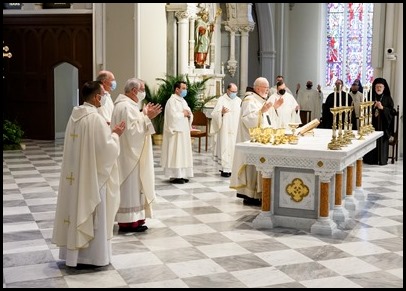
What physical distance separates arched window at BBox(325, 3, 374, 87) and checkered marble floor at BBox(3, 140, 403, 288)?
597 inches

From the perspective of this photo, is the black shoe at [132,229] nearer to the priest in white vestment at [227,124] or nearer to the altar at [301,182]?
the altar at [301,182]

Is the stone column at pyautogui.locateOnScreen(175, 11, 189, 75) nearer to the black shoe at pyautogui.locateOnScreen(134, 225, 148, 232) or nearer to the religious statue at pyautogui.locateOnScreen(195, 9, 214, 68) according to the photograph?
the religious statue at pyautogui.locateOnScreen(195, 9, 214, 68)

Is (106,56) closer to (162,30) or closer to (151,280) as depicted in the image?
(162,30)

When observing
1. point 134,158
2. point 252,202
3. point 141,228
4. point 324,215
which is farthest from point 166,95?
point 324,215

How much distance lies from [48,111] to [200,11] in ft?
15.8

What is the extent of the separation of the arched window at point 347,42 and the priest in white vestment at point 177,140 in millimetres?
14929

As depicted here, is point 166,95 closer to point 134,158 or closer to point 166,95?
point 166,95

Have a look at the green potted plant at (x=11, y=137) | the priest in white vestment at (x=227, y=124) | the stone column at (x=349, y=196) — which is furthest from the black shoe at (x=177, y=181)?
the green potted plant at (x=11, y=137)

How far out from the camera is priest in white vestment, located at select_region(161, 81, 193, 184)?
34.0 ft

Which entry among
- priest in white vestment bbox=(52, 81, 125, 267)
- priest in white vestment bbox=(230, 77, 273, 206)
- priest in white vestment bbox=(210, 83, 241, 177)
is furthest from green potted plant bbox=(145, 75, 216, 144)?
priest in white vestment bbox=(52, 81, 125, 267)

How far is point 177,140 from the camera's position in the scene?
412 inches

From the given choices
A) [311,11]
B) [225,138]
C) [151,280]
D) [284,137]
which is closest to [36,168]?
[225,138]

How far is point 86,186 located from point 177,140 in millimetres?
4878

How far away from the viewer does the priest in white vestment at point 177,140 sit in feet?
34.0
